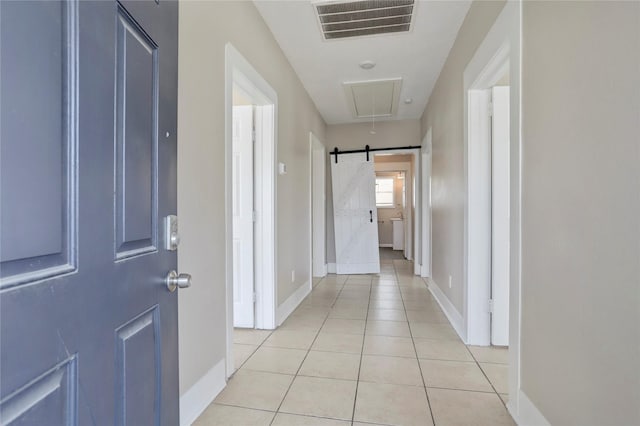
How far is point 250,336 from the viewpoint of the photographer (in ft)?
9.12

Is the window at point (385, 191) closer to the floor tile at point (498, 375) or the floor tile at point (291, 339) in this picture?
the floor tile at point (291, 339)

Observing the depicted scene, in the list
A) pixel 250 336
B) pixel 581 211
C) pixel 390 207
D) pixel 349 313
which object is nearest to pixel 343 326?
pixel 349 313

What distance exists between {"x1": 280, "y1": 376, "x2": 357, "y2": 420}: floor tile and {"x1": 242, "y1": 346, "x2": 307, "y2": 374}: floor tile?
6.9 inches

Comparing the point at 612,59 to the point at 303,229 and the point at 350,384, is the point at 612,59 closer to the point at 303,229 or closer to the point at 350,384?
the point at 350,384

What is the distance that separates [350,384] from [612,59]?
1.98 metres

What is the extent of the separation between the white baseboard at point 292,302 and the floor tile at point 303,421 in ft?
4.51

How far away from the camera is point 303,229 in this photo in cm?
403

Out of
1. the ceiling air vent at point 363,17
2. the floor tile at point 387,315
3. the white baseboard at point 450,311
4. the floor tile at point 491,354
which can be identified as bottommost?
the floor tile at point 387,315

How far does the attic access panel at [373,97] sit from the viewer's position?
4.00m

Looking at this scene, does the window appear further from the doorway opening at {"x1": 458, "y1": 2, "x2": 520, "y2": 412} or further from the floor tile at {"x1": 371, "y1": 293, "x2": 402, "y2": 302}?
the doorway opening at {"x1": 458, "y1": 2, "x2": 520, "y2": 412}

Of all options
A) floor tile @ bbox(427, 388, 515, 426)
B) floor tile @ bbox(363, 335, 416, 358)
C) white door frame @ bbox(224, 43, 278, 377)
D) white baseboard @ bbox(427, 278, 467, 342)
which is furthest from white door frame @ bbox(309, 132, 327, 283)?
floor tile @ bbox(427, 388, 515, 426)

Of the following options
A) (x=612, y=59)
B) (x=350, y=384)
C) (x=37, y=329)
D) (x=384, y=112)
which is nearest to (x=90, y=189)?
(x=37, y=329)

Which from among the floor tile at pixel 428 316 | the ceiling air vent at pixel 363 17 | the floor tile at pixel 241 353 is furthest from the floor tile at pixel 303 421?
the ceiling air vent at pixel 363 17

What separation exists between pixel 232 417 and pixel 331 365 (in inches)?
31.2
